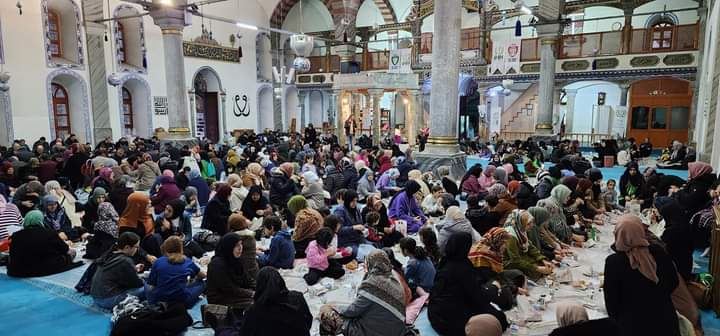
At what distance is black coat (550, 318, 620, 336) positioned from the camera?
185cm

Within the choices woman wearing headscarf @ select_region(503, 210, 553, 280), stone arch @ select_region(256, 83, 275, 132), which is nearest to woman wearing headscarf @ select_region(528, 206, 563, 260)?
woman wearing headscarf @ select_region(503, 210, 553, 280)

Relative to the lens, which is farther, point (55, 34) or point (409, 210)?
point (55, 34)

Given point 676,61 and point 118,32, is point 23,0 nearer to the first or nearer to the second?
point 118,32

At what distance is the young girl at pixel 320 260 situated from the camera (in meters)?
Result: 3.91

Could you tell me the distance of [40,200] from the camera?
16.5 feet

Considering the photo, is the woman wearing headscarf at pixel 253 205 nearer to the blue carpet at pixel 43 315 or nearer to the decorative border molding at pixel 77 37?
the blue carpet at pixel 43 315

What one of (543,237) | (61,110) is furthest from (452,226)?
(61,110)

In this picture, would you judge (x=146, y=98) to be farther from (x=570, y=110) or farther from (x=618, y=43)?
(x=618, y=43)

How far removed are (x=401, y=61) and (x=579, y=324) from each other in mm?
14787

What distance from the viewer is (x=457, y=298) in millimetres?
2854

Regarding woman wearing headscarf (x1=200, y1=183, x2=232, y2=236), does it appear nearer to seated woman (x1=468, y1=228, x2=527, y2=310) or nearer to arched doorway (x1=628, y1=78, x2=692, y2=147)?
seated woman (x1=468, y1=228, x2=527, y2=310)

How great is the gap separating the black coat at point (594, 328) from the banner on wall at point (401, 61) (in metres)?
14.5

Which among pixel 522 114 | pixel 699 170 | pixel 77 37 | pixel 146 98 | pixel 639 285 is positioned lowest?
pixel 639 285

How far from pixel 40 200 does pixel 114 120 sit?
9422 mm
